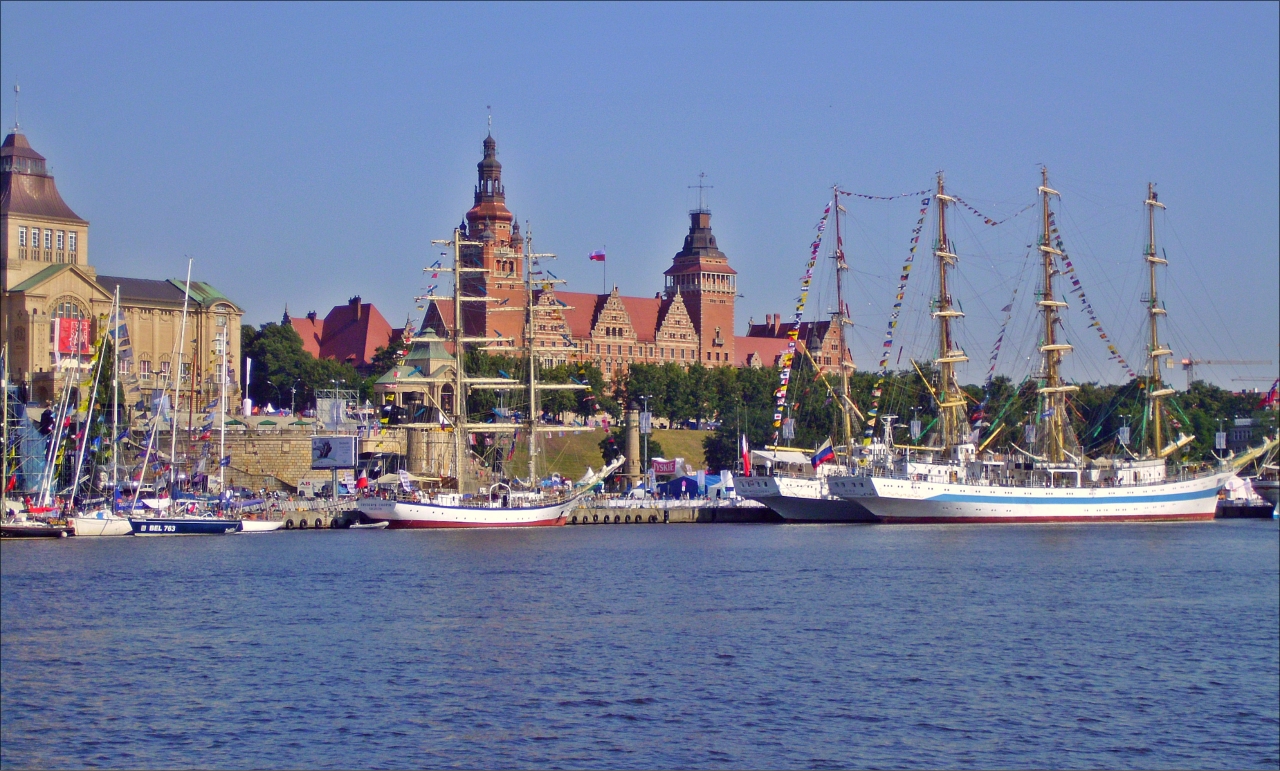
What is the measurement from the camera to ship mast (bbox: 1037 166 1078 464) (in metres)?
89.8

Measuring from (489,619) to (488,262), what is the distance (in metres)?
104

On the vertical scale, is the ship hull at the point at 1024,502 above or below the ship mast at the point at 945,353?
below

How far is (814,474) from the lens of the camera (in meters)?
87.1

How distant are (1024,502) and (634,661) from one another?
5396 centimetres

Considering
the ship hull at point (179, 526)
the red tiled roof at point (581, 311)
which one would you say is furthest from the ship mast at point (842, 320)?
the red tiled roof at point (581, 311)

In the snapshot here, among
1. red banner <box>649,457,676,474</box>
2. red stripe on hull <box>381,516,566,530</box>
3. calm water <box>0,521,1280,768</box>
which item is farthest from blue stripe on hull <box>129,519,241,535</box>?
red banner <box>649,457,676,474</box>

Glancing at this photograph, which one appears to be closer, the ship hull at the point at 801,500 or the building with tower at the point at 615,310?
the ship hull at the point at 801,500

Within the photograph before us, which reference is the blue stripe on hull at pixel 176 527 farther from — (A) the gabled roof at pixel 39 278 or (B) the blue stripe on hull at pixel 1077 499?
(A) the gabled roof at pixel 39 278

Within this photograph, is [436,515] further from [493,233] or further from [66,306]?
[493,233]

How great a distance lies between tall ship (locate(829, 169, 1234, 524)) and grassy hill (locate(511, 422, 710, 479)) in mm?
29100

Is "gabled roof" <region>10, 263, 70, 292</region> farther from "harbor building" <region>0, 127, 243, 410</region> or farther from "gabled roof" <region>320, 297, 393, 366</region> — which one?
"gabled roof" <region>320, 297, 393, 366</region>

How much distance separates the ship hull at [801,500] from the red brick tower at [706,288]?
8199cm

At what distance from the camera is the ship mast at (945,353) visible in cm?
8706

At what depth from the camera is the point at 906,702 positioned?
30.6 m
